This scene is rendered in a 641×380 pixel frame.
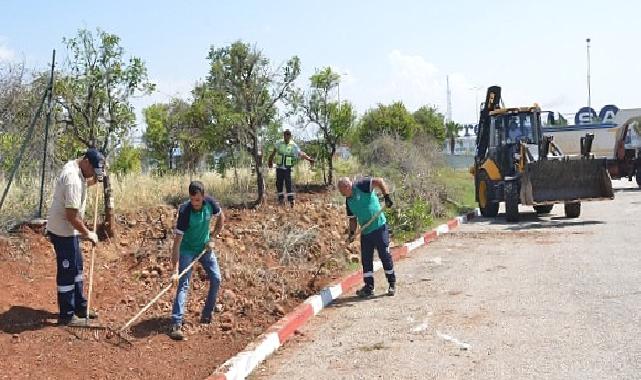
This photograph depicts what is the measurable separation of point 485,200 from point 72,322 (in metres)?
13.8

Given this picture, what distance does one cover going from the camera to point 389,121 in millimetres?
31656

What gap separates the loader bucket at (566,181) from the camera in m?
16.3

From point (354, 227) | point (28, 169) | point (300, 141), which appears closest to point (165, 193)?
point (28, 169)

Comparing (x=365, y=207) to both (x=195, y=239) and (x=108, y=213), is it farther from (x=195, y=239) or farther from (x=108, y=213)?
(x=108, y=213)

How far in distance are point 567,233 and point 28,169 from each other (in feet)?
33.1

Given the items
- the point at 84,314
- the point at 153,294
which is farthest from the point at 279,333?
the point at 84,314

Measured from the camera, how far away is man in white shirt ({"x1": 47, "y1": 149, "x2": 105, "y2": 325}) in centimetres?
664

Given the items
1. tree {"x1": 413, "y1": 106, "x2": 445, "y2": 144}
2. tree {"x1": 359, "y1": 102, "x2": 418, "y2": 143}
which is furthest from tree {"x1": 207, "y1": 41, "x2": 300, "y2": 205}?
tree {"x1": 413, "y1": 106, "x2": 445, "y2": 144}

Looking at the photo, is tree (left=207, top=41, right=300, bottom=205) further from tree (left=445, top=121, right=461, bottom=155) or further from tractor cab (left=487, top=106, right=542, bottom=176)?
tree (left=445, top=121, right=461, bottom=155)

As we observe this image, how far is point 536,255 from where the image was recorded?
1170 cm

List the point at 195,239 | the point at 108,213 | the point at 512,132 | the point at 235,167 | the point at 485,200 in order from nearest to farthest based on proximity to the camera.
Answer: the point at 195,239
the point at 108,213
the point at 235,167
the point at 512,132
the point at 485,200

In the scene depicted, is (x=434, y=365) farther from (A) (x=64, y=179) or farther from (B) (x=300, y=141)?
(B) (x=300, y=141)

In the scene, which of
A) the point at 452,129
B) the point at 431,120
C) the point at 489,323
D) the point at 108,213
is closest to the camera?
the point at 489,323

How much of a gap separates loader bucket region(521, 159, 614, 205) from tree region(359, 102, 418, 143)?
44.9 ft
